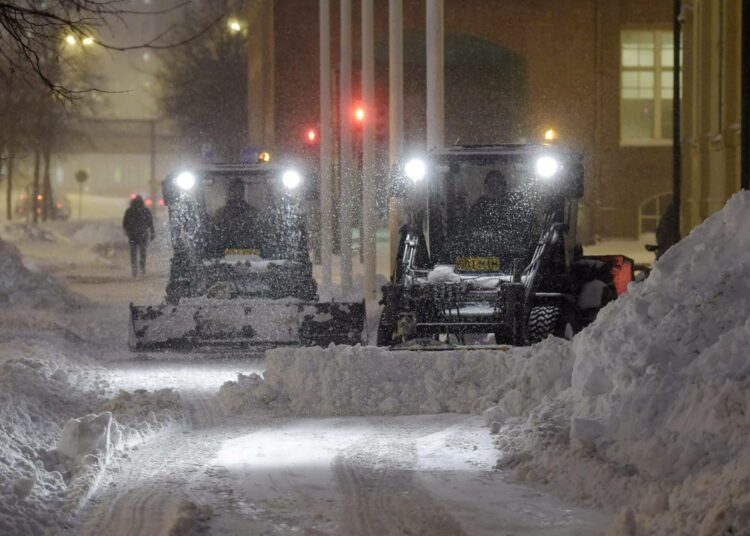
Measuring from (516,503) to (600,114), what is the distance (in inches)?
1425

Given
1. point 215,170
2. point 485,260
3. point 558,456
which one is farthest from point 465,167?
point 558,456

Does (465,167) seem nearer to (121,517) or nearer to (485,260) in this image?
(485,260)

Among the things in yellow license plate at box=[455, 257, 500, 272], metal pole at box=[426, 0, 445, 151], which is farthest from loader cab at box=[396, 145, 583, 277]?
metal pole at box=[426, 0, 445, 151]

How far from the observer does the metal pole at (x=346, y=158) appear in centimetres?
2433

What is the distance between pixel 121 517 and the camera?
25.1 ft

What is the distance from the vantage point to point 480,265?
15008 mm

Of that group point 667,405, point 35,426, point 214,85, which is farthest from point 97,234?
point 667,405

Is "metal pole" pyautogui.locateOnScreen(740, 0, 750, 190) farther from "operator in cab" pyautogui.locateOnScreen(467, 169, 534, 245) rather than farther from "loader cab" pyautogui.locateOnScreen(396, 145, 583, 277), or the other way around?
"operator in cab" pyautogui.locateOnScreen(467, 169, 534, 245)

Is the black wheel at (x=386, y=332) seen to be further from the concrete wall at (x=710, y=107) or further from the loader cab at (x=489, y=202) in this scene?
the concrete wall at (x=710, y=107)

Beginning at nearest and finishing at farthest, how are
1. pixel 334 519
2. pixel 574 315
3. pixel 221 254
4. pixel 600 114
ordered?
pixel 334 519, pixel 574 315, pixel 221 254, pixel 600 114

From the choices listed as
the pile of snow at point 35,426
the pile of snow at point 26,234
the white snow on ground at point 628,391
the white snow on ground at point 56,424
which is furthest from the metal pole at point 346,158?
the pile of snow at point 26,234

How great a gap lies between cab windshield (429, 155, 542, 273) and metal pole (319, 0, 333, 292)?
9717 millimetres

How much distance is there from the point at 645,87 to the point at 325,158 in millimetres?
20448

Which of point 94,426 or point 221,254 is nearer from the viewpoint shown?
point 94,426
